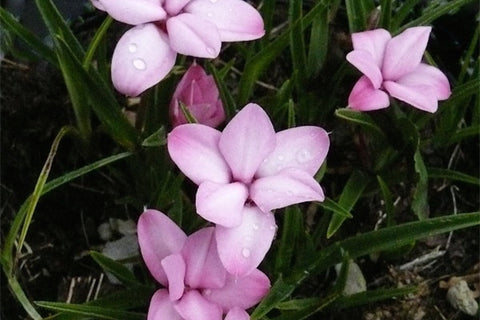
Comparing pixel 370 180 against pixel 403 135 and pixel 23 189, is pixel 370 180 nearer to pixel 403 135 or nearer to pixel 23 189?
pixel 403 135

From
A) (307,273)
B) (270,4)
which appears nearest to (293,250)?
(307,273)

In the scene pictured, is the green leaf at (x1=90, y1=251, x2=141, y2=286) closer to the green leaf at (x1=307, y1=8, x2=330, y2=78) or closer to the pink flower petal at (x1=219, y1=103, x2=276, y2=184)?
the pink flower petal at (x1=219, y1=103, x2=276, y2=184)

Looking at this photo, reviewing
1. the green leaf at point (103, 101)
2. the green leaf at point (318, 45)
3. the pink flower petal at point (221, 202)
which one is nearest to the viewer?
the pink flower petal at point (221, 202)

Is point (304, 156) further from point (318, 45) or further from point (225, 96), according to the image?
point (318, 45)

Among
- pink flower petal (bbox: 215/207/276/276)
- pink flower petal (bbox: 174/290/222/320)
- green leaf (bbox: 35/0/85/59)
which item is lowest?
pink flower petal (bbox: 174/290/222/320)

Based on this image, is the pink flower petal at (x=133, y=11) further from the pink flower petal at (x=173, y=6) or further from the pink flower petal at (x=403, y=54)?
the pink flower petal at (x=403, y=54)

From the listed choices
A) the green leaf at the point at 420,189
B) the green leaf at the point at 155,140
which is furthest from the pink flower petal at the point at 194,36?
the green leaf at the point at 420,189

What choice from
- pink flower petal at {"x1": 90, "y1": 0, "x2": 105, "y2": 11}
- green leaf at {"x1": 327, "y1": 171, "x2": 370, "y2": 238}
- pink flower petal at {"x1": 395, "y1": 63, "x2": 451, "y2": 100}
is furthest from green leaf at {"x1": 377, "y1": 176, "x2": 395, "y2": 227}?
pink flower petal at {"x1": 90, "y1": 0, "x2": 105, "y2": 11}

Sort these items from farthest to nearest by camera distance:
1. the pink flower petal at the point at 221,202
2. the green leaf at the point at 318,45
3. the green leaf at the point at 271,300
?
the green leaf at the point at 318,45, the green leaf at the point at 271,300, the pink flower petal at the point at 221,202
